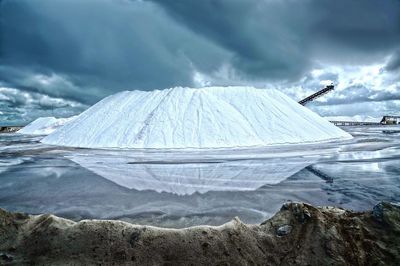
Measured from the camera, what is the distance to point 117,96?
71.3 ft

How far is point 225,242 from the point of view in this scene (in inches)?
124

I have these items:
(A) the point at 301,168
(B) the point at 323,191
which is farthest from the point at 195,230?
(A) the point at 301,168

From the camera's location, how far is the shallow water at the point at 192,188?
4.42 m

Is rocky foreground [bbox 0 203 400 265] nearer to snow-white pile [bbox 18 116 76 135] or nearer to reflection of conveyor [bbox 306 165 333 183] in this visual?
reflection of conveyor [bbox 306 165 333 183]

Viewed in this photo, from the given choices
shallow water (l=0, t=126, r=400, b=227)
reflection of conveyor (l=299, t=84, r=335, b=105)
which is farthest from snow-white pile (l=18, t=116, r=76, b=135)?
shallow water (l=0, t=126, r=400, b=227)

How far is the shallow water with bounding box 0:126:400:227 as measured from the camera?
4.42 metres

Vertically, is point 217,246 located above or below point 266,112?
below

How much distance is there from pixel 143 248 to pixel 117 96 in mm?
19604

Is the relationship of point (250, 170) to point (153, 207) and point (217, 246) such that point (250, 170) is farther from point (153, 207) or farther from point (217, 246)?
point (217, 246)

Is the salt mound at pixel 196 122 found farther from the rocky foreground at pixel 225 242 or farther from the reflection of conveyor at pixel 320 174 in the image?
the rocky foreground at pixel 225 242

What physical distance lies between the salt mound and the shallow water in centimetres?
604

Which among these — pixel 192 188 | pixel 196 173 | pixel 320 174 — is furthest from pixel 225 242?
pixel 320 174

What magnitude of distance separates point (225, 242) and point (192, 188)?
8.81 feet

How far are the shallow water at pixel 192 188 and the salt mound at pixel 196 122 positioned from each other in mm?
6037
